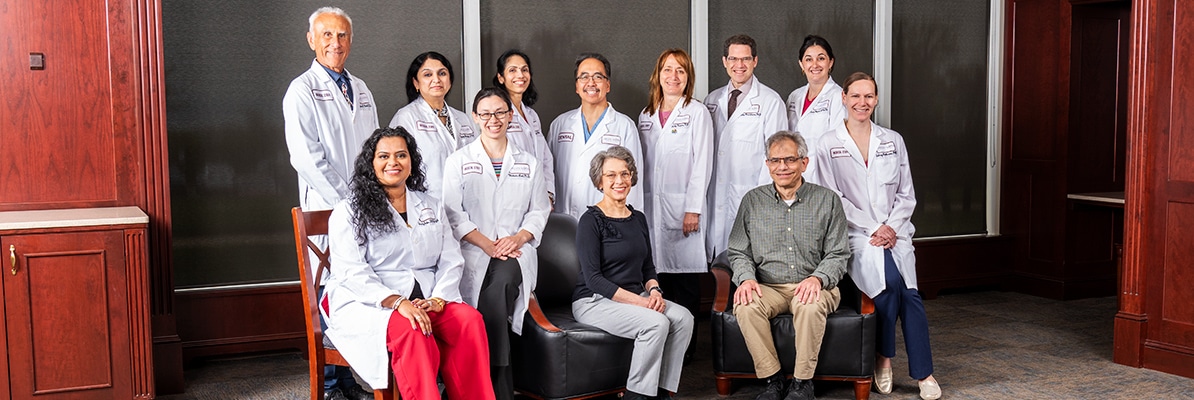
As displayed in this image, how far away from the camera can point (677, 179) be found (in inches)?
184

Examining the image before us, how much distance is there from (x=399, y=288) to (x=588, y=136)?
1270 millimetres

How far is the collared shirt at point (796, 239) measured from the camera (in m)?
4.04

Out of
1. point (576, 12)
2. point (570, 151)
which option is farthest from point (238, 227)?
point (576, 12)

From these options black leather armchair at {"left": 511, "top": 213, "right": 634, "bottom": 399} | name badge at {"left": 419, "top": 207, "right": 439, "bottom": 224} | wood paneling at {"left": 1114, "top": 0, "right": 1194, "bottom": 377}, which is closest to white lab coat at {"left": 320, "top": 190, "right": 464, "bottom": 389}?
name badge at {"left": 419, "top": 207, "right": 439, "bottom": 224}

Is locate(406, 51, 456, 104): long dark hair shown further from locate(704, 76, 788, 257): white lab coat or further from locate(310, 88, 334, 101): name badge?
locate(704, 76, 788, 257): white lab coat

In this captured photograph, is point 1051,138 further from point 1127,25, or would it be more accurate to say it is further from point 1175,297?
point 1175,297

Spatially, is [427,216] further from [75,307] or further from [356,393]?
[75,307]

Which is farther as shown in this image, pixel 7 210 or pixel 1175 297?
pixel 1175 297

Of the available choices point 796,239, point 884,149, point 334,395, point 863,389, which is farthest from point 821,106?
point 334,395

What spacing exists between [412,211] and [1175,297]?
3267mm

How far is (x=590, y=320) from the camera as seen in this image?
374cm

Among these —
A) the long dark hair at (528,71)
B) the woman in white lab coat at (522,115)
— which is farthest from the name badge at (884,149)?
the long dark hair at (528,71)

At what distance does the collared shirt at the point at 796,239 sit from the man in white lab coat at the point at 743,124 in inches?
25.5

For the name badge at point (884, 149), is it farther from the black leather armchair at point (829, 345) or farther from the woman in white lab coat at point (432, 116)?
the woman in white lab coat at point (432, 116)
